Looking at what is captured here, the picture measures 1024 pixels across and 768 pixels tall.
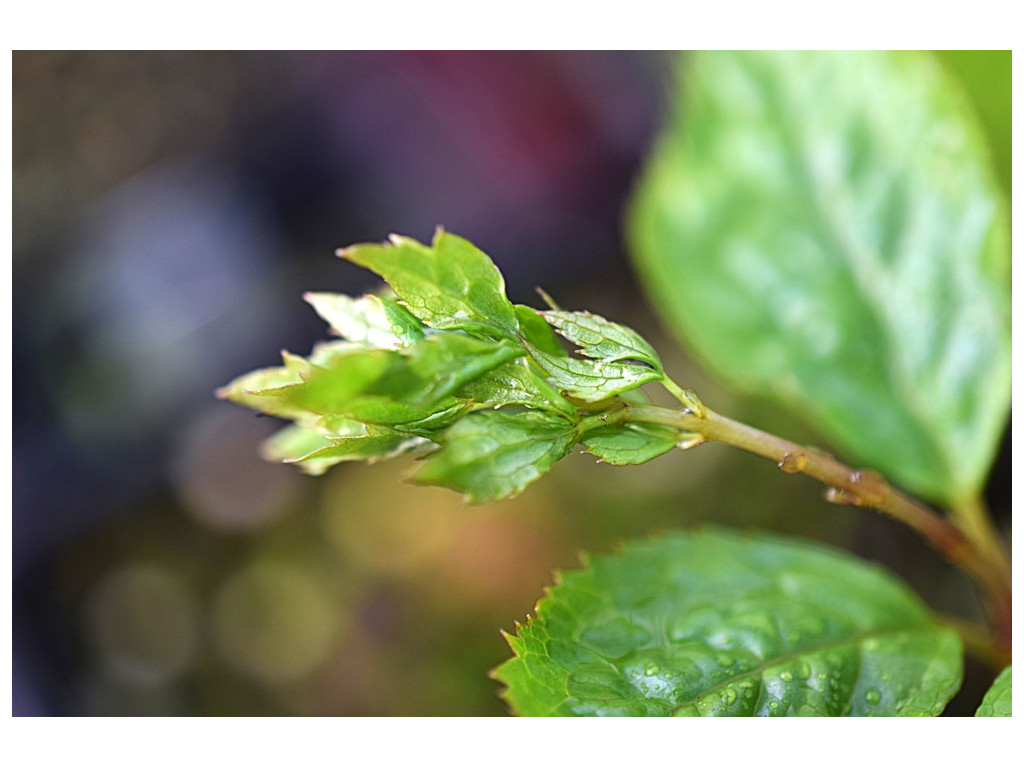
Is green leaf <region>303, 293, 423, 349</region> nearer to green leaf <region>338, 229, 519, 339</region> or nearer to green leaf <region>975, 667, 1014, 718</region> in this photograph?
green leaf <region>338, 229, 519, 339</region>

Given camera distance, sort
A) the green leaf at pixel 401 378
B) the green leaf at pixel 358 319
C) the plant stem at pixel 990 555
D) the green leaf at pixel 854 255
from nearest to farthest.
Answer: the green leaf at pixel 401 378 → the green leaf at pixel 358 319 → the plant stem at pixel 990 555 → the green leaf at pixel 854 255

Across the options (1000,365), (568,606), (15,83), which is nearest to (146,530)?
(15,83)

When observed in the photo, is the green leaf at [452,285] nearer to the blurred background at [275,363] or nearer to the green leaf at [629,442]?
the green leaf at [629,442]

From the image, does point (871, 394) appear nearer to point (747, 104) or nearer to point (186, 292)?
point (747, 104)

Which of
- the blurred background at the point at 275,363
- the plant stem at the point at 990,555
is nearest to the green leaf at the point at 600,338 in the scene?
the plant stem at the point at 990,555

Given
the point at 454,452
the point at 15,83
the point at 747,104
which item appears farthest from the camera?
the point at 15,83

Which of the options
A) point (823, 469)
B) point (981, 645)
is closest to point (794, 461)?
point (823, 469)

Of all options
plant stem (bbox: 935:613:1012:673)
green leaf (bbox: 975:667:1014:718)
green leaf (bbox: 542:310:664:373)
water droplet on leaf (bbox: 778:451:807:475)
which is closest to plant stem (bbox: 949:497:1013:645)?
plant stem (bbox: 935:613:1012:673)
